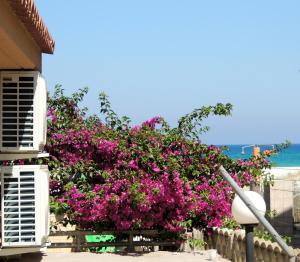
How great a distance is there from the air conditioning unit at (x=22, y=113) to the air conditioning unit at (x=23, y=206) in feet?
1.20

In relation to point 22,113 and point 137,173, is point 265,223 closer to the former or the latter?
point 22,113

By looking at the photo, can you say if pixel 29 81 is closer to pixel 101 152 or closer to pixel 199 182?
pixel 101 152

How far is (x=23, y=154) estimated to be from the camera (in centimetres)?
867

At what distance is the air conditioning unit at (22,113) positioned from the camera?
8.54 meters

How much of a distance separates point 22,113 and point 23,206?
1209 millimetres

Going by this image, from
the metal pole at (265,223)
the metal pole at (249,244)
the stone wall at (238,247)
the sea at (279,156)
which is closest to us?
the metal pole at (265,223)

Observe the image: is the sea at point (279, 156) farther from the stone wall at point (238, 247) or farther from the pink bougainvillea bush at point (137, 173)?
the stone wall at point (238, 247)

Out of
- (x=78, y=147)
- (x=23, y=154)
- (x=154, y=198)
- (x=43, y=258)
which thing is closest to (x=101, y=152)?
(x=78, y=147)

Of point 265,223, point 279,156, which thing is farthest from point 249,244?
point 279,156

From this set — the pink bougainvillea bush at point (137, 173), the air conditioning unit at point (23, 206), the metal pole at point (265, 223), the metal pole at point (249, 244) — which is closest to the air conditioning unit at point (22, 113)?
the air conditioning unit at point (23, 206)

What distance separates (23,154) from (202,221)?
4141 millimetres

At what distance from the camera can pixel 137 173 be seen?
11336 millimetres

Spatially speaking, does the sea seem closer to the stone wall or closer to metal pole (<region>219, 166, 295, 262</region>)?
the stone wall

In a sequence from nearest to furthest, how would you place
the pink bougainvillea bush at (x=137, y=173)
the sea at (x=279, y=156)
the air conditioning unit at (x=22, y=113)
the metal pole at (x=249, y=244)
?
the metal pole at (x=249, y=244) → the air conditioning unit at (x=22, y=113) → the pink bougainvillea bush at (x=137, y=173) → the sea at (x=279, y=156)
